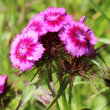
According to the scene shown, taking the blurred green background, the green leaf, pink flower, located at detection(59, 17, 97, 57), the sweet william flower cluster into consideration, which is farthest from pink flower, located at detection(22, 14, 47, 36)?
the blurred green background

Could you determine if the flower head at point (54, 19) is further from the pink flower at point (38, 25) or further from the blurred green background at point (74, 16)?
the blurred green background at point (74, 16)

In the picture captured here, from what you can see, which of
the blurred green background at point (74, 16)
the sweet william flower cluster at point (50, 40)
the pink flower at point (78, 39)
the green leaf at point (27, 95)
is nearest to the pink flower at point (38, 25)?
the sweet william flower cluster at point (50, 40)

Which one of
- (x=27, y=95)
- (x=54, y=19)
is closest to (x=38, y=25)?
(x=54, y=19)

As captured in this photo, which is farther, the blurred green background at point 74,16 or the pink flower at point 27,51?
A: the blurred green background at point 74,16

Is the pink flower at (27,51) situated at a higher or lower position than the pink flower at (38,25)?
lower

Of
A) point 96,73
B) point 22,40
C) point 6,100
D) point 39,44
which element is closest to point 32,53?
point 39,44

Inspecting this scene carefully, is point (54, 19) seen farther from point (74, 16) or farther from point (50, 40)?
point (74, 16)

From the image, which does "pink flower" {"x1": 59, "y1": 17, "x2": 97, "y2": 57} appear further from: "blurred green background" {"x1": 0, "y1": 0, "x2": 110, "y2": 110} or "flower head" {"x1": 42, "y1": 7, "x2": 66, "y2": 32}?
"blurred green background" {"x1": 0, "y1": 0, "x2": 110, "y2": 110}

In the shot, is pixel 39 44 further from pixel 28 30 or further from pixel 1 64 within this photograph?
pixel 1 64
